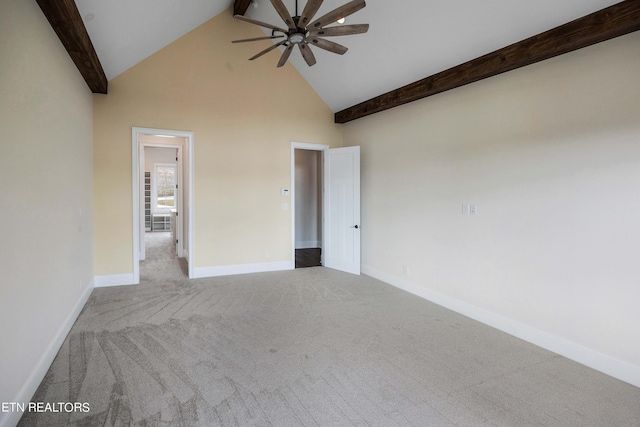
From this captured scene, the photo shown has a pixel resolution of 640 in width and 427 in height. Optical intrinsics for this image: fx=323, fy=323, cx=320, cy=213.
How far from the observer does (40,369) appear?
7.74 ft

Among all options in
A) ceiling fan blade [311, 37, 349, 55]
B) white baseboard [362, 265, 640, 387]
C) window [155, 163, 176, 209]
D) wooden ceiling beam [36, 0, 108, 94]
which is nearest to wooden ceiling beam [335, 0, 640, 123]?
ceiling fan blade [311, 37, 349, 55]

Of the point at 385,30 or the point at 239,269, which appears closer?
the point at 385,30

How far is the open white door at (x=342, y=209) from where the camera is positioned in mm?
5617

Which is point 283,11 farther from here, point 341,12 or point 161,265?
point 161,265

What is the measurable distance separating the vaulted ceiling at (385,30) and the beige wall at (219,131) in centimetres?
24

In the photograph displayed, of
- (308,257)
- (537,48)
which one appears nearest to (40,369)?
(537,48)

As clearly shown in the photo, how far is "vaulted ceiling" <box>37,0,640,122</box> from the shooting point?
2.83 meters

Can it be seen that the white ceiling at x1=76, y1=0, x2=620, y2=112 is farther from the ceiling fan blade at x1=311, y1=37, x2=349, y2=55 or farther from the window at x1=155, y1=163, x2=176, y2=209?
the window at x1=155, y1=163, x2=176, y2=209

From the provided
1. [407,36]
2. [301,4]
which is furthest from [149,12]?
[407,36]

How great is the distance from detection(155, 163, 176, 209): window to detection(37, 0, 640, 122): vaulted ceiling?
769 centimetres

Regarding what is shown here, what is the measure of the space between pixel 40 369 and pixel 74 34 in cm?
273

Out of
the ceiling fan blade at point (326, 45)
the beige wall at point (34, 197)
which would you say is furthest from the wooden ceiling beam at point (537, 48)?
the beige wall at point (34, 197)

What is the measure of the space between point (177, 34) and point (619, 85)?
535 cm

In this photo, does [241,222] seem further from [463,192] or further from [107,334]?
[463,192]
